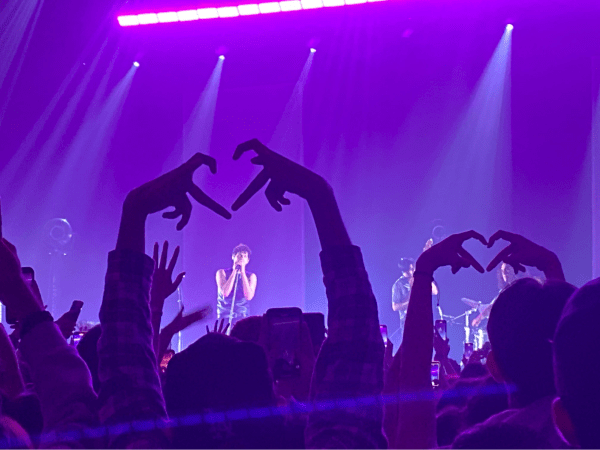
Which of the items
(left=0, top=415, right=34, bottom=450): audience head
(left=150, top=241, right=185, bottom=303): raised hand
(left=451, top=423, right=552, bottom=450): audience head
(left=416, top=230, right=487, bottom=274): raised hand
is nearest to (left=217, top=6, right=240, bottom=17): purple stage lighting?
(left=150, top=241, right=185, bottom=303): raised hand

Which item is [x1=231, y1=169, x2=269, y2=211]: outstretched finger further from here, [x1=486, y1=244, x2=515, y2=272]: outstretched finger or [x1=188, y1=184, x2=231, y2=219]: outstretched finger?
[x1=486, y1=244, x2=515, y2=272]: outstretched finger

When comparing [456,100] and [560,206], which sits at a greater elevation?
[456,100]

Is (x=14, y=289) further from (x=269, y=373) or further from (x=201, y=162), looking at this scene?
(x=269, y=373)

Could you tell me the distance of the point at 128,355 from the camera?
1375 millimetres

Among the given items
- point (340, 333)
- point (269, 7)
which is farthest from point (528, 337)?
point (269, 7)

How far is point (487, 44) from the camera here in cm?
1014

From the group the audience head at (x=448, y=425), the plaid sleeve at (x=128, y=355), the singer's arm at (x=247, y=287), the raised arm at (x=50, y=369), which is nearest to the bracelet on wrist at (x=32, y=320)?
the raised arm at (x=50, y=369)

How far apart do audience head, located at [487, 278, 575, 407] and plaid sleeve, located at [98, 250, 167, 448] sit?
0.81m

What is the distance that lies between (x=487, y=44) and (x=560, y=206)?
2.91 metres

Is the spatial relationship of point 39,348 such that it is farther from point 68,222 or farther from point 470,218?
point 68,222

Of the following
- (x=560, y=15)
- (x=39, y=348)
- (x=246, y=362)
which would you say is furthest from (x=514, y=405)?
(x=560, y=15)

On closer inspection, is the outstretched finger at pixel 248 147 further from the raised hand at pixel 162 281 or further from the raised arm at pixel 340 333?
the raised hand at pixel 162 281

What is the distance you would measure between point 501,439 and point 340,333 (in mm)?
407

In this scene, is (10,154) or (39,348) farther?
(10,154)
